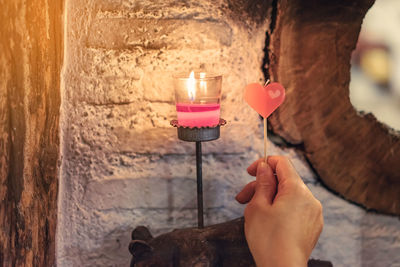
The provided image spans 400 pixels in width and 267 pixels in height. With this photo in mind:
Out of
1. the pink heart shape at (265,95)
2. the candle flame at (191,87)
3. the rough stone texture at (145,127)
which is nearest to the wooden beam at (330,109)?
the rough stone texture at (145,127)

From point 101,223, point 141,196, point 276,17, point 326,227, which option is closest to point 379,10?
point 276,17

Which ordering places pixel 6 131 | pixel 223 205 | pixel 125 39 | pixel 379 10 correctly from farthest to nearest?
pixel 379 10 → pixel 223 205 → pixel 125 39 → pixel 6 131

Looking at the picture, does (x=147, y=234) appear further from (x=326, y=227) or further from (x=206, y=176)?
(x=326, y=227)

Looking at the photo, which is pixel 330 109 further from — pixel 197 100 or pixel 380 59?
pixel 380 59

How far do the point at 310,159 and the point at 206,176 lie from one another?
0.94 ft

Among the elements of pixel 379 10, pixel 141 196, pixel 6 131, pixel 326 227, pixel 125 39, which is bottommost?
pixel 326 227

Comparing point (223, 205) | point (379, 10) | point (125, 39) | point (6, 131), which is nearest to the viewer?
point (6, 131)

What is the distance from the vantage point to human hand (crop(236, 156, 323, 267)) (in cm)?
69

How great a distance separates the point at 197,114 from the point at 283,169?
0.22 m

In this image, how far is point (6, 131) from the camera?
92cm

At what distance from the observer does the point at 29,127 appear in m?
0.96

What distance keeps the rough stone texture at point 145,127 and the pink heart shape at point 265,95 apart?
6.9 inches

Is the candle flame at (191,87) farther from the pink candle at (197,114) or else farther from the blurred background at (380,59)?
the blurred background at (380,59)

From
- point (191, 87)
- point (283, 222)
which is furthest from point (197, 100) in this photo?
point (283, 222)
